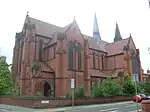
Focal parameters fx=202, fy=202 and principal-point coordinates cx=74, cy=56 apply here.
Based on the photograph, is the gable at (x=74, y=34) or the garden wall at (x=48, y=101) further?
the gable at (x=74, y=34)

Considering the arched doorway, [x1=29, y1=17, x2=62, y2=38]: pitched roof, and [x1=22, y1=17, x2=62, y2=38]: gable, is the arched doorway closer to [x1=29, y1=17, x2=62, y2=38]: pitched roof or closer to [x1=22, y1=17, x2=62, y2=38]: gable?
[x1=22, y1=17, x2=62, y2=38]: gable

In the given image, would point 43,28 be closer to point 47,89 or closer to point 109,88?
point 47,89

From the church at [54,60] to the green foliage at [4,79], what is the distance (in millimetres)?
2234

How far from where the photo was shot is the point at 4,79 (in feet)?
133

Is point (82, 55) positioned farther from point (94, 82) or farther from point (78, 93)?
point (78, 93)

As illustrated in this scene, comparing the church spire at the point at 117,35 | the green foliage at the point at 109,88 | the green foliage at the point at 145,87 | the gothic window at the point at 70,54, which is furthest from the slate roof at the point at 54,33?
the green foliage at the point at 109,88

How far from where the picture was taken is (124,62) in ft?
178

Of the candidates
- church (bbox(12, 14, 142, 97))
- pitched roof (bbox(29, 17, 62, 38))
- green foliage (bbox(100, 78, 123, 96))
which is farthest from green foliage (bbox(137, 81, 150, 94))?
pitched roof (bbox(29, 17, 62, 38))

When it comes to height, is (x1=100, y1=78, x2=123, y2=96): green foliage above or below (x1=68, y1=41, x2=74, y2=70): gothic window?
below

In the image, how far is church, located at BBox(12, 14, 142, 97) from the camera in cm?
3931

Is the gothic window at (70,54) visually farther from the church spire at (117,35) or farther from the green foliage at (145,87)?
the church spire at (117,35)

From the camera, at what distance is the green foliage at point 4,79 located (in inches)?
1562

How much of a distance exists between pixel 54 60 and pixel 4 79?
35.2 feet

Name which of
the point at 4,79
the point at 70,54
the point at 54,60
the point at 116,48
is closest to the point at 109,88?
the point at 70,54
